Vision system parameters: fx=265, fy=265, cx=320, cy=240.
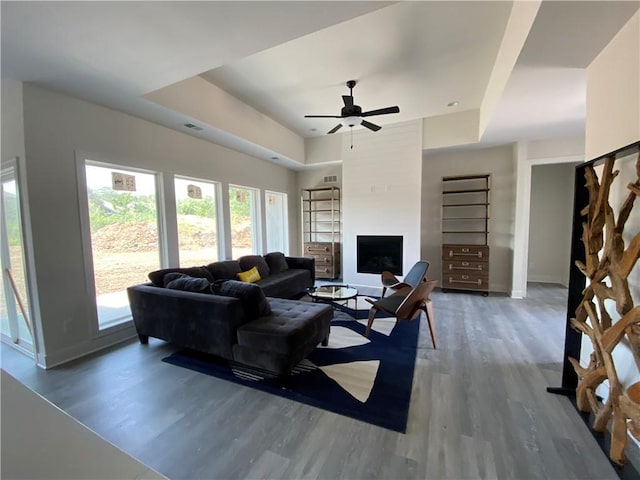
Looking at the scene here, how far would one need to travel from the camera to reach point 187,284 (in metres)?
2.70

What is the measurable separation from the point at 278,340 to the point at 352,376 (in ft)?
2.52

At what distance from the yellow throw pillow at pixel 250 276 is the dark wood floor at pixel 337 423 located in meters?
1.53

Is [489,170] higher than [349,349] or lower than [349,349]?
higher

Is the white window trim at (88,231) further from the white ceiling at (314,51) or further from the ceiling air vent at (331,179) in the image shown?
the ceiling air vent at (331,179)

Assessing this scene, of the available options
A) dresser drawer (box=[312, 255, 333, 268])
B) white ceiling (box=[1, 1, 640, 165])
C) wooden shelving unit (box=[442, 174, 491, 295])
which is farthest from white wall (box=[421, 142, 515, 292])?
dresser drawer (box=[312, 255, 333, 268])

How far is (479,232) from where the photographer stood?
5.09 m

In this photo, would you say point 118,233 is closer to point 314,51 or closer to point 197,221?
point 197,221

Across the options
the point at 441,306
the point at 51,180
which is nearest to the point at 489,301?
the point at 441,306

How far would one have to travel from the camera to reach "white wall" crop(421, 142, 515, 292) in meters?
4.96

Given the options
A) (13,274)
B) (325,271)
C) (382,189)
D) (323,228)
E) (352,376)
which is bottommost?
(352,376)

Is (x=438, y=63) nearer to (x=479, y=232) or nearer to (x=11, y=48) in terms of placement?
(x=479, y=232)

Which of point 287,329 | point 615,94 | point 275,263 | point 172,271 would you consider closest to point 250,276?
point 275,263

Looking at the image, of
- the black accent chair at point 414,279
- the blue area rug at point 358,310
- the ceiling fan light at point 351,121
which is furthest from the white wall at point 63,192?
the black accent chair at point 414,279

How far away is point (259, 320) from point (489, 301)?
3983 mm
